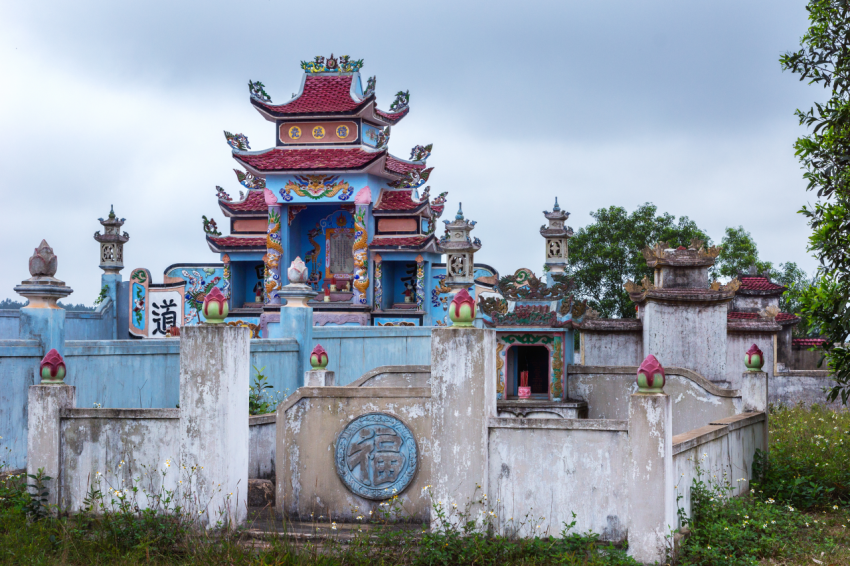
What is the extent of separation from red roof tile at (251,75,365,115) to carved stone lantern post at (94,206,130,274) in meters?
5.48

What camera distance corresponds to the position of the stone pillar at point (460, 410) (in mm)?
9195

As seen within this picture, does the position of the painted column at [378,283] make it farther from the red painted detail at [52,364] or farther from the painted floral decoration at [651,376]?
the painted floral decoration at [651,376]

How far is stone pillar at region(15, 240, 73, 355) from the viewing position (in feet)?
39.1

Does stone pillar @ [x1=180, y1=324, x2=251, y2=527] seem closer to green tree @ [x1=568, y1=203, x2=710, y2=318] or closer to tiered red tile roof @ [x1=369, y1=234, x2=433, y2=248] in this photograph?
tiered red tile roof @ [x1=369, y1=234, x2=433, y2=248]

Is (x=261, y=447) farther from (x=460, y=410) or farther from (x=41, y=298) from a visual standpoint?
(x=41, y=298)

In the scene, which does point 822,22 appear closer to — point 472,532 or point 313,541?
point 472,532

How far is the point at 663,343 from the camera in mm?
19844

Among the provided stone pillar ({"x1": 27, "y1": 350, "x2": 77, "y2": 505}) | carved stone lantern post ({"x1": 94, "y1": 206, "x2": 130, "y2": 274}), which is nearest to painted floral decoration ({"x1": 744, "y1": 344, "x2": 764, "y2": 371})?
stone pillar ({"x1": 27, "y1": 350, "x2": 77, "y2": 505})

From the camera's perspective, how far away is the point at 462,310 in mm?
9320

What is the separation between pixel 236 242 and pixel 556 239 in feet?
30.8

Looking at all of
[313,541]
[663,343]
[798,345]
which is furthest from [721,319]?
[313,541]

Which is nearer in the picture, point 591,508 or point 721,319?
point 591,508

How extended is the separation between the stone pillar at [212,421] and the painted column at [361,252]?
15.3 meters

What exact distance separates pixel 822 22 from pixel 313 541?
8353 mm
